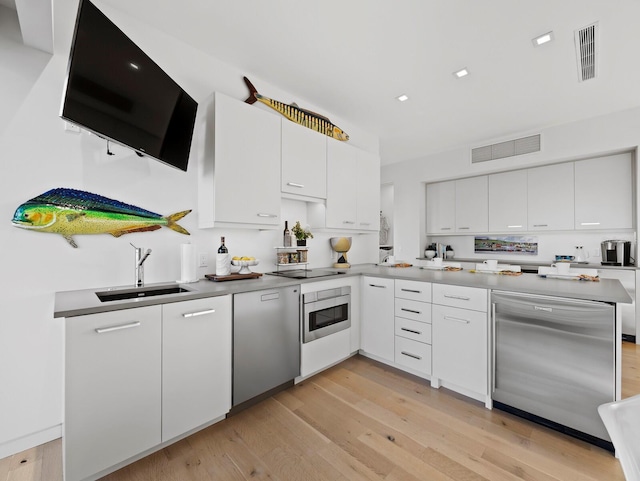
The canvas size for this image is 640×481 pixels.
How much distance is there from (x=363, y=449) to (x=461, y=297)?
1.27m

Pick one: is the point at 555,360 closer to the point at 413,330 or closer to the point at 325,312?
the point at 413,330

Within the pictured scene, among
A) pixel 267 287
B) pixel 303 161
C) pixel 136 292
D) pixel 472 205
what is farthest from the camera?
pixel 472 205

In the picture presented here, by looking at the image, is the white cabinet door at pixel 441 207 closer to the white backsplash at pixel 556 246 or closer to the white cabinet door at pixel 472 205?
the white cabinet door at pixel 472 205

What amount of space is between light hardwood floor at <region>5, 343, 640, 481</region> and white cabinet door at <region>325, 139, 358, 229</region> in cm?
174

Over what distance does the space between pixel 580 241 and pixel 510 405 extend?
340 cm

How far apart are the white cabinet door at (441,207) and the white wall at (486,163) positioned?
0.53 ft

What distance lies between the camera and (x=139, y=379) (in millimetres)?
1512

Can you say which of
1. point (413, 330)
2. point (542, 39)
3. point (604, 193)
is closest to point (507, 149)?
point (604, 193)

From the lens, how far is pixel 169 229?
2.16 m

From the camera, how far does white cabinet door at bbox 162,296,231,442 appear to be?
162cm

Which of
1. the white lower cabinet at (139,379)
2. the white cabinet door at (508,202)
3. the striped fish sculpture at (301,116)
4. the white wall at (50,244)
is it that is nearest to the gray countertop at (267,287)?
the white lower cabinet at (139,379)

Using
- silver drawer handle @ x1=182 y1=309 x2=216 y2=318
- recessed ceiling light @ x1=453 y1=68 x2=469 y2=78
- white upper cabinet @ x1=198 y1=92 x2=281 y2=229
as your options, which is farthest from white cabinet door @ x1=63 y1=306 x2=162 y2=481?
recessed ceiling light @ x1=453 y1=68 x2=469 y2=78

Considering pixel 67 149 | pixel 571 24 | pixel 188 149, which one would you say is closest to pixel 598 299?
pixel 571 24

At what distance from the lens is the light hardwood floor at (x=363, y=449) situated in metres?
1.49
